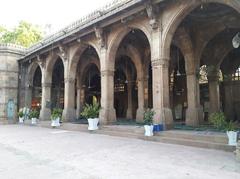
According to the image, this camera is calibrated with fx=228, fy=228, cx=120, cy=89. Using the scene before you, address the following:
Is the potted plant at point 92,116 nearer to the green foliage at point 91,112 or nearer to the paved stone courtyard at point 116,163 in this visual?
the green foliage at point 91,112

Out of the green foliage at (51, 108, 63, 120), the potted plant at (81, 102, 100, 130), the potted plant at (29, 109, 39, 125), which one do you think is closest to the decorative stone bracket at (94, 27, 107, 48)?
the potted plant at (81, 102, 100, 130)

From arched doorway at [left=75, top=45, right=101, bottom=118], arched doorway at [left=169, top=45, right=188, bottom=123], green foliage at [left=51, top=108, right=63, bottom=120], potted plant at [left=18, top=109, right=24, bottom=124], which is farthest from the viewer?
potted plant at [left=18, top=109, right=24, bottom=124]

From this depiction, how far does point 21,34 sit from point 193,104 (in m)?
28.9

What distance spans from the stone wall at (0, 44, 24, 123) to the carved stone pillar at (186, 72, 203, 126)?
1510cm

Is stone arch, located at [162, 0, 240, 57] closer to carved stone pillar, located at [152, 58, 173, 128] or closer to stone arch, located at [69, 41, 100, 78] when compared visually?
carved stone pillar, located at [152, 58, 173, 128]

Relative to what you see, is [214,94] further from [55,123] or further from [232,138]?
[55,123]

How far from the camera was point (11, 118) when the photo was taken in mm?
19828

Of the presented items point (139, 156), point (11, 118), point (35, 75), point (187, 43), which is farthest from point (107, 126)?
point (35, 75)

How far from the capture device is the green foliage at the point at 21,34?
3278cm

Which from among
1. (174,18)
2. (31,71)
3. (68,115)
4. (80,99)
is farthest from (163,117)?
(31,71)

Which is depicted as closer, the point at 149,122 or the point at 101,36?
the point at 149,122

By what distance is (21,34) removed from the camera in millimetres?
32875

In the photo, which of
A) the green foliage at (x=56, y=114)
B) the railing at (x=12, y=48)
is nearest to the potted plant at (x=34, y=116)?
the green foliage at (x=56, y=114)

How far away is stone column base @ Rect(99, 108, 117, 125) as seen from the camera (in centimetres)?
1205
